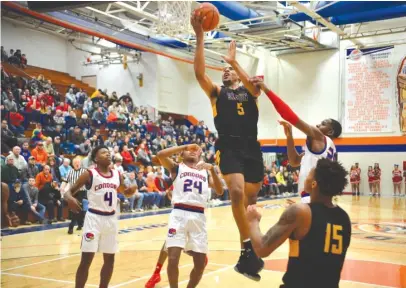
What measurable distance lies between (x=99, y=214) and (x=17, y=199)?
22.0 feet

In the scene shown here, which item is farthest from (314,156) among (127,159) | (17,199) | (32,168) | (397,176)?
(397,176)

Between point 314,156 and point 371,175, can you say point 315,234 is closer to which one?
point 314,156

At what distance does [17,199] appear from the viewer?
1109 centimetres

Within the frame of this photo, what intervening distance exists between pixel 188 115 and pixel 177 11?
1441cm

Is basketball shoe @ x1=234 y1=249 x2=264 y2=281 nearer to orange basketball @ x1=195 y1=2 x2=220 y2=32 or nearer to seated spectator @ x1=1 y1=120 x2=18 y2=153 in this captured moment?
orange basketball @ x1=195 y1=2 x2=220 y2=32

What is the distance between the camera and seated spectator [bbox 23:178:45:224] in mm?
11195

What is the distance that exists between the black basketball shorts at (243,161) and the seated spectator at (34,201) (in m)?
7.83

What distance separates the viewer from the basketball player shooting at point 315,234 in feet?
9.32

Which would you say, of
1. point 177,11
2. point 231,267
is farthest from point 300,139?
point 231,267

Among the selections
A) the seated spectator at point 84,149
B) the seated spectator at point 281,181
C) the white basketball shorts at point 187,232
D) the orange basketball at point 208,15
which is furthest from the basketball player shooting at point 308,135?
the seated spectator at point 281,181

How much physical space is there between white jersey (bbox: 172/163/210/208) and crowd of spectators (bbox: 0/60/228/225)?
3.35 metres

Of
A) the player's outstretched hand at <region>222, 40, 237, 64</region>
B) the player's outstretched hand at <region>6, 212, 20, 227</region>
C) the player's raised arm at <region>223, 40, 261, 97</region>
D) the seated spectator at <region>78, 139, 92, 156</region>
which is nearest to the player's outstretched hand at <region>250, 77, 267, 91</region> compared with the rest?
the player's raised arm at <region>223, 40, 261, 97</region>

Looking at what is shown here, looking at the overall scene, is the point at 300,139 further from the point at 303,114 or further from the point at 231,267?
the point at 231,267

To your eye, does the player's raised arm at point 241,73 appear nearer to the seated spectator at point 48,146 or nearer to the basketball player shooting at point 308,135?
the basketball player shooting at point 308,135
